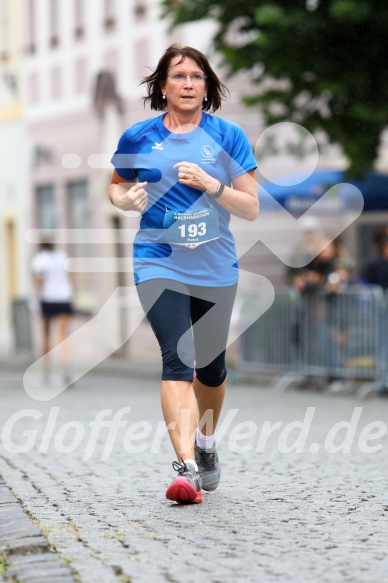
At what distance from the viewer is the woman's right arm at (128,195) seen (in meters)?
6.38

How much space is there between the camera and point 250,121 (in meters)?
22.8

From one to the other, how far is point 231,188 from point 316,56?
913 cm

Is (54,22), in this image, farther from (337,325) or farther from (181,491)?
(181,491)

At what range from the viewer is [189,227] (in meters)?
6.46

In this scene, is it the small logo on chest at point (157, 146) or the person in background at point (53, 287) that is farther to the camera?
the person in background at point (53, 287)

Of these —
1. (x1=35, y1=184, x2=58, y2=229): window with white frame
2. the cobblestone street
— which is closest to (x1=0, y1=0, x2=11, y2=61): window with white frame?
(x1=35, y1=184, x2=58, y2=229): window with white frame

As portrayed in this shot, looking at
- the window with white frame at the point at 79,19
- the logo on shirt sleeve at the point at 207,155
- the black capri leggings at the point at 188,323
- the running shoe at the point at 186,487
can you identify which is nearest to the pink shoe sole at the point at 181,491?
the running shoe at the point at 186,487

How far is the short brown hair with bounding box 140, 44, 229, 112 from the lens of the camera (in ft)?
21.6

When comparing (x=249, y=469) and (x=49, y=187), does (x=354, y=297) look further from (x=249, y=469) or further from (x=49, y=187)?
(x=49, y=187)

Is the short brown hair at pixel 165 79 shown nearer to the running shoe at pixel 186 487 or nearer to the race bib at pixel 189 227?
the race bib at pixel 189 227

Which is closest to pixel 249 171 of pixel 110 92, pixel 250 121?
pixel 250 121

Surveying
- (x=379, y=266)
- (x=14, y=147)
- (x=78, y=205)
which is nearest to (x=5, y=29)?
(x=14, y=147)

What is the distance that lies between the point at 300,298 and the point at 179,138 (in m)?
9.32

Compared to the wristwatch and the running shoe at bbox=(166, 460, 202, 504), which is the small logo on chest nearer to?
the wristwatch
